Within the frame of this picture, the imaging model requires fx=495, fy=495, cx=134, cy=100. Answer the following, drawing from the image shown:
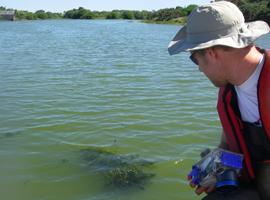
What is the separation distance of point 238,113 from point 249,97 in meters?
0.19

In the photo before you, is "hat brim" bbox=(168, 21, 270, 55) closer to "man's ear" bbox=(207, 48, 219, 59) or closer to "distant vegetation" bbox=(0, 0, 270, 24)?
"man's ear" bbox=(207, 48, 219, 59)

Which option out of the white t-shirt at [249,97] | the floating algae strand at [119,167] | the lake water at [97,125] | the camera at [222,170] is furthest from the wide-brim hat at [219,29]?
the floating algae strand at [119,167]

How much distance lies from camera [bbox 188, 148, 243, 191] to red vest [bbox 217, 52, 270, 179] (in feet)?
0.29

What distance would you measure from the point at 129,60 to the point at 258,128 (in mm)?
16304

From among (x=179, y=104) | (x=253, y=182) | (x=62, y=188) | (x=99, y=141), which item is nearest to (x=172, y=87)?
(x=179, y=104)

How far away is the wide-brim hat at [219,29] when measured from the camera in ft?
10.6

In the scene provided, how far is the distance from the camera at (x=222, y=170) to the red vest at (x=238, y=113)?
0.09 metres

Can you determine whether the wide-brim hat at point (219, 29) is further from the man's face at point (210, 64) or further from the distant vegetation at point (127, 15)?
the distant vegetation at point (127, 15)

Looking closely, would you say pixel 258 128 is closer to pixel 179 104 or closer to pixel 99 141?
pixel 99 141

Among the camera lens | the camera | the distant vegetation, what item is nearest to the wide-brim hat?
the camera

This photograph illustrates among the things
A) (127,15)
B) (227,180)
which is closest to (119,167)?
(227,180)

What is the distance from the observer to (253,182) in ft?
12.4

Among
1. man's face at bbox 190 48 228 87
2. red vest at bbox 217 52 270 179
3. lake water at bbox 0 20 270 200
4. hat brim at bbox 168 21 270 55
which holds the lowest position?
lake water at bbox 0 20 270 200

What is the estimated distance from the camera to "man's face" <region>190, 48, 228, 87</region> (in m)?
3.30
